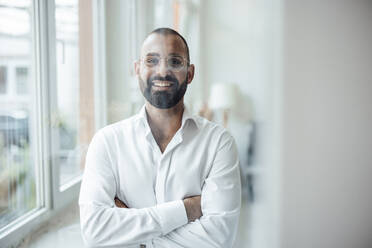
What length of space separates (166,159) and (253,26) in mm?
586

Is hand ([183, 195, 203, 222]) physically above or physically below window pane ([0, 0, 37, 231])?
below

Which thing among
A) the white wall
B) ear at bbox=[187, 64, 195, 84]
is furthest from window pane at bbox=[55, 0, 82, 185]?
the white wall

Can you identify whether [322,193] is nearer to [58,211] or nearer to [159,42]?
[159,42]

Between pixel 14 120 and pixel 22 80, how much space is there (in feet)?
0.55

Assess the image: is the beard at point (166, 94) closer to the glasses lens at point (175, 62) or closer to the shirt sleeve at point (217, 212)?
the glasses lens at point (175, 62)

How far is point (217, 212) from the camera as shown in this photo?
45.9 inches

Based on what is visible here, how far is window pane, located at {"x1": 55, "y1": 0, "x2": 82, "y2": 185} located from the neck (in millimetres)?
337

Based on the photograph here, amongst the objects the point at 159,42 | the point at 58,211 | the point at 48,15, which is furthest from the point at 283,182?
the point at 48,15

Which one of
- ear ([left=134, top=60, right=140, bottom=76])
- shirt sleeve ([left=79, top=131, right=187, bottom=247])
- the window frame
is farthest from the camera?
the window frame

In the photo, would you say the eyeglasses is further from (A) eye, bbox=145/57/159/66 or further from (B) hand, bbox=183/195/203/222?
(B) hand, bbox=183/195/203/222

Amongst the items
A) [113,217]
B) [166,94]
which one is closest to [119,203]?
[113,217]

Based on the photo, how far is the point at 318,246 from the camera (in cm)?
135

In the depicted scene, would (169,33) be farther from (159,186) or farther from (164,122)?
(159,186)

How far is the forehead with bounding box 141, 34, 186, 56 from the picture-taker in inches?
45.9
